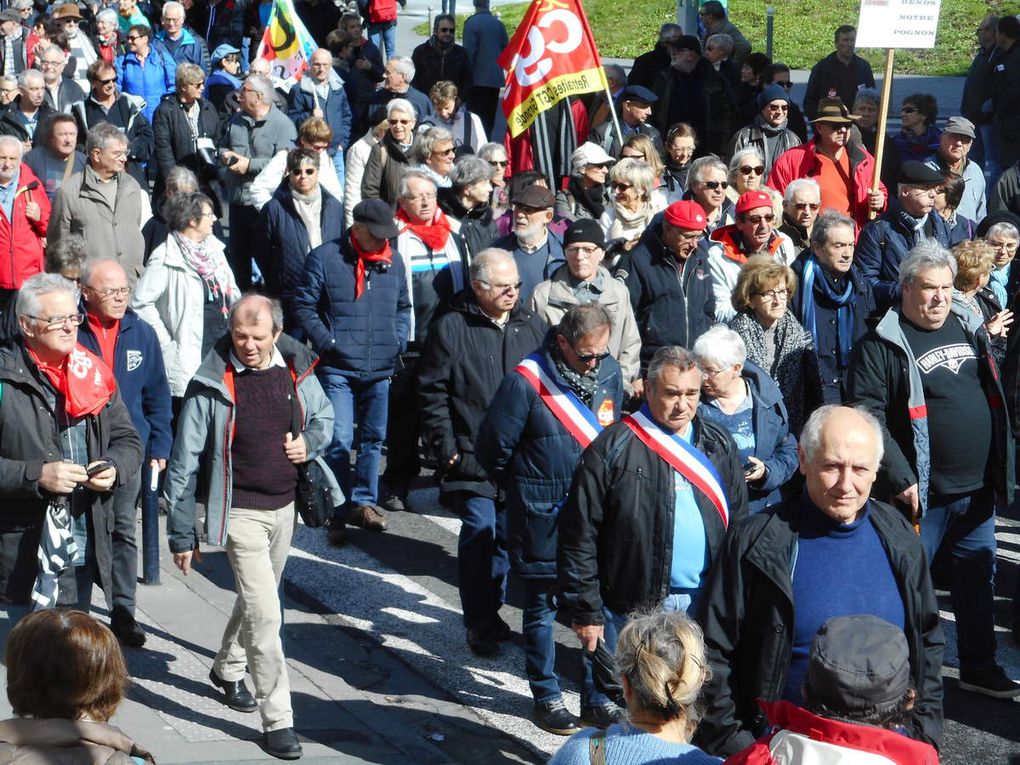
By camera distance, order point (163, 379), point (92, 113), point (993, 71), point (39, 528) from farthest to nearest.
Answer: point (993, 71) → point (92, 113) → point (163, 379) → point (39, 528)

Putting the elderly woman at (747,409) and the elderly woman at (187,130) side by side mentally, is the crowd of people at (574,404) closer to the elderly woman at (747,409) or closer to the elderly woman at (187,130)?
the elderly woman at (747,409)

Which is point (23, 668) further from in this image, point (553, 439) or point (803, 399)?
point (803, 399)

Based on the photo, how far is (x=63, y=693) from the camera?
397 cm

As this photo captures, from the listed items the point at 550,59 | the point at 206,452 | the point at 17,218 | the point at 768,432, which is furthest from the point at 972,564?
the point at 17,218

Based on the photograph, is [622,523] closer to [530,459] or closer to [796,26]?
[530,459]

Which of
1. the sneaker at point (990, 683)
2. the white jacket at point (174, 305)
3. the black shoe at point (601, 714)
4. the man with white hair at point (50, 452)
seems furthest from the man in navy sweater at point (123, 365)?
the sneaker at point (990, 683)

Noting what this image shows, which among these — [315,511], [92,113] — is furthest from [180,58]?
[315,511]

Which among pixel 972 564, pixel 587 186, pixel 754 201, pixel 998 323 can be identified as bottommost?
pixel 972 564

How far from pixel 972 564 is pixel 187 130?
8806 millimetres

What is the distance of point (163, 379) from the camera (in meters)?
8.03

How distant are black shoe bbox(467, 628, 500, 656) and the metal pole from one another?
187cm

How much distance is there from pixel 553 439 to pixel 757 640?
2196 millimetres

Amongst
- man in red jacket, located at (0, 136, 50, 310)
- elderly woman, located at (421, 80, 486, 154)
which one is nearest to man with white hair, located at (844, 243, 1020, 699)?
man in red jacket, located at (0, 136, 50, 310)

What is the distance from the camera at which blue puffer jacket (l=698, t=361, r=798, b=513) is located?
7152 millimetres
